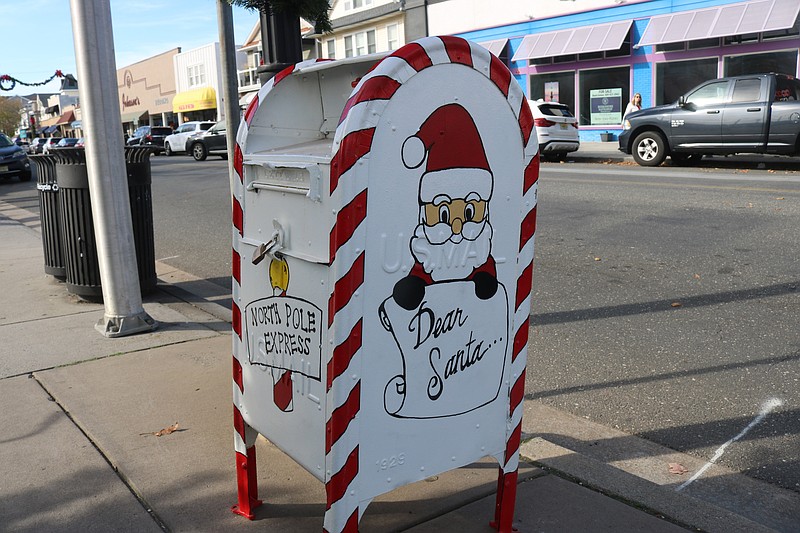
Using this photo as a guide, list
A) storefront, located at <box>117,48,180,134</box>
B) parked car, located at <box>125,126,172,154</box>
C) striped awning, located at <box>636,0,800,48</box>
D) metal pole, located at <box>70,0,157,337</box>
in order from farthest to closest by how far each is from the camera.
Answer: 1. storefront, located at <box>117,48,180,134</box>
2. parked car, located at <box>125,126,172,154</box>
3. striped awning, located at <box>636,0,800,48</box>
4. metal pole, located at <box>70,0,157,337</box>

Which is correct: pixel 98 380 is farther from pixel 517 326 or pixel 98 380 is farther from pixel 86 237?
pixel 517 326

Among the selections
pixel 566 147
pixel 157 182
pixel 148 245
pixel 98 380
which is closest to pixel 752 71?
pixel 566 147

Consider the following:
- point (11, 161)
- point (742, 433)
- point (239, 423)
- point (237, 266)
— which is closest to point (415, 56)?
point (237, 266)

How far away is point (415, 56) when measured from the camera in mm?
2416

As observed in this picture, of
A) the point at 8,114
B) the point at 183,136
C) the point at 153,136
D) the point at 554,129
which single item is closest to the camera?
the point at 554,129

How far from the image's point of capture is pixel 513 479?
2.91 metres

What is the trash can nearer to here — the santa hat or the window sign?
the santa hat

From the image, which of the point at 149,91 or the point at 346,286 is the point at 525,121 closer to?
the point at 346,286

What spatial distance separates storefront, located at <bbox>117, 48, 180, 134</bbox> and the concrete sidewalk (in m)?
56.4

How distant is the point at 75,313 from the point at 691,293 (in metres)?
5.20

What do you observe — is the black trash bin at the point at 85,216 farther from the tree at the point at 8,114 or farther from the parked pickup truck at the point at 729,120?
the tree at the point at 8,114

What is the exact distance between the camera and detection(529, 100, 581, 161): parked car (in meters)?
19.4

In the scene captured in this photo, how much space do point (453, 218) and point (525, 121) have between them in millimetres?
504

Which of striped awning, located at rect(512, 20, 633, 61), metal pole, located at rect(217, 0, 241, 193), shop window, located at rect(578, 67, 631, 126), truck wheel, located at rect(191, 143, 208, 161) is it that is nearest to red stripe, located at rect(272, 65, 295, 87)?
metal pole, located at rect(217, 0, 241, 193)
